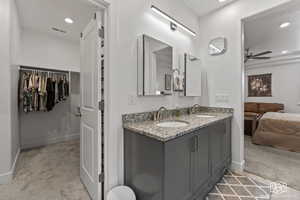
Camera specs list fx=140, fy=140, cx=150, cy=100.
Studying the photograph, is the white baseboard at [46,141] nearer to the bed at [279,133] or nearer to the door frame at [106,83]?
the door frame at [106,83]

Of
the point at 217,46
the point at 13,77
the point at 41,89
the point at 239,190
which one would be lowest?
the point at 239,190

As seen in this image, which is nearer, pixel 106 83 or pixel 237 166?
pixel 106 83

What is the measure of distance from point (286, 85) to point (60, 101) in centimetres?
715

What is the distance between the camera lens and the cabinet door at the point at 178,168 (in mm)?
1121

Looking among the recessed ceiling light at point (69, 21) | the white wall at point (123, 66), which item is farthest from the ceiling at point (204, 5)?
the recessed ceiling light at point (69, 21)

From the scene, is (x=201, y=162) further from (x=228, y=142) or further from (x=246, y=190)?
(x=228, y=142)

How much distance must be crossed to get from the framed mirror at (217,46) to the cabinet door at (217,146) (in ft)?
4.20

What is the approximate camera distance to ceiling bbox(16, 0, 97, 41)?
2.31m

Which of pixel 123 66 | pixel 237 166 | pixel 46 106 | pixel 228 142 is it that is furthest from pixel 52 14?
pixel 237 166

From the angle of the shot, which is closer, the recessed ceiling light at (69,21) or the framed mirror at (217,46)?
the framed mirror at (217,46)

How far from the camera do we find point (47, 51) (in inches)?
136

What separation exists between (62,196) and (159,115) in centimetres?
150

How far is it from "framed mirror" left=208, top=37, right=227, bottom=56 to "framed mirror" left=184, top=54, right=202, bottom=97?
299 mm

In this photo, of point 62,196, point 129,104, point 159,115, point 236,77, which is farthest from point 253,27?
point 62,196
